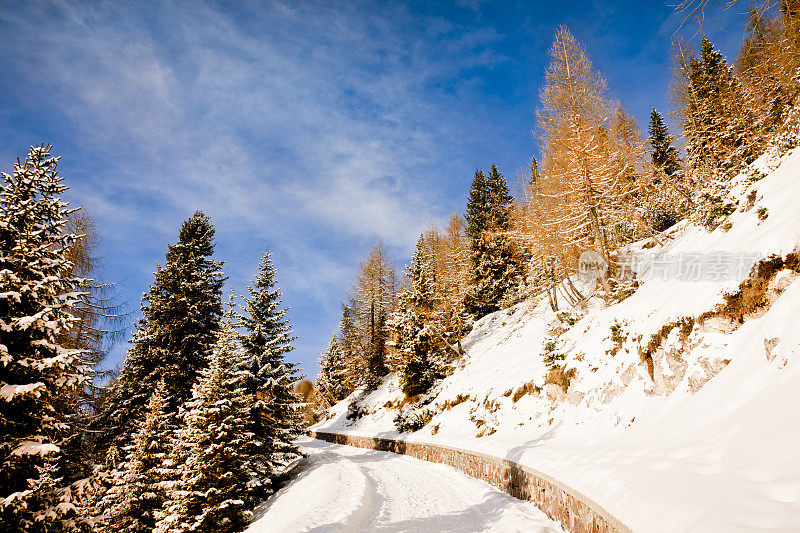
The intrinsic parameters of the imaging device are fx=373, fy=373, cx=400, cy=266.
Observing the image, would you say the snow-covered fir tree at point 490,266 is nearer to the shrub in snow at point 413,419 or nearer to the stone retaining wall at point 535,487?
the shrub in snow at point 413,419

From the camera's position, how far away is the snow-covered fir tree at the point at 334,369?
4550cm

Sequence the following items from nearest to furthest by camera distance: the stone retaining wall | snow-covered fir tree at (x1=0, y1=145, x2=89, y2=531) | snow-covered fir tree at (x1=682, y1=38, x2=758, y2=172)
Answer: the stone retaining wall
snow-covered fir tree at (x1=0, y1=145, x2=89, y2=531)
snow-covered fir tree at (x1=682, y1=38, x2=758, y2=172)

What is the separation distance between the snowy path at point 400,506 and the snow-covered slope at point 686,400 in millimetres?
1154

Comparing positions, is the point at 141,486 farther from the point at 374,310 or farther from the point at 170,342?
the point at 374,310

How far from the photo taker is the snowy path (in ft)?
25.3

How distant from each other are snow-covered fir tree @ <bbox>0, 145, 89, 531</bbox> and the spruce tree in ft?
24.5

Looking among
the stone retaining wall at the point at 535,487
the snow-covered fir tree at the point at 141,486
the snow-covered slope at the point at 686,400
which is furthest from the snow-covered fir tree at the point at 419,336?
the snow-covered fir tree at the point at 141,486

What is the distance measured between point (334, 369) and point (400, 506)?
37708mm

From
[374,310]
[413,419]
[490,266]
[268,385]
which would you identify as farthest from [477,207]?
[268,385]

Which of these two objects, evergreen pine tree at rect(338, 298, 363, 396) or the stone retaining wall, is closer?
the stone retaining wall

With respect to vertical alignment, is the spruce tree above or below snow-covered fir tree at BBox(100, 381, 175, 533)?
above

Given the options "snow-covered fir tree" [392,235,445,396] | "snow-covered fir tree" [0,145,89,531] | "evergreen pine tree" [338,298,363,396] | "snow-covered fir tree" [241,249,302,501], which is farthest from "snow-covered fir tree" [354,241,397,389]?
"snow-covered fir tree" [0,145,89,531]

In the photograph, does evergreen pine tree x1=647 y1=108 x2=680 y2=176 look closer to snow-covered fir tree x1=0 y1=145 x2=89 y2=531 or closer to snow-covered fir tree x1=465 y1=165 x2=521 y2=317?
snow-covered fir tree x1=465 y1=165 x2=521 y2=317

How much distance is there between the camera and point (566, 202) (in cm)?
1686
